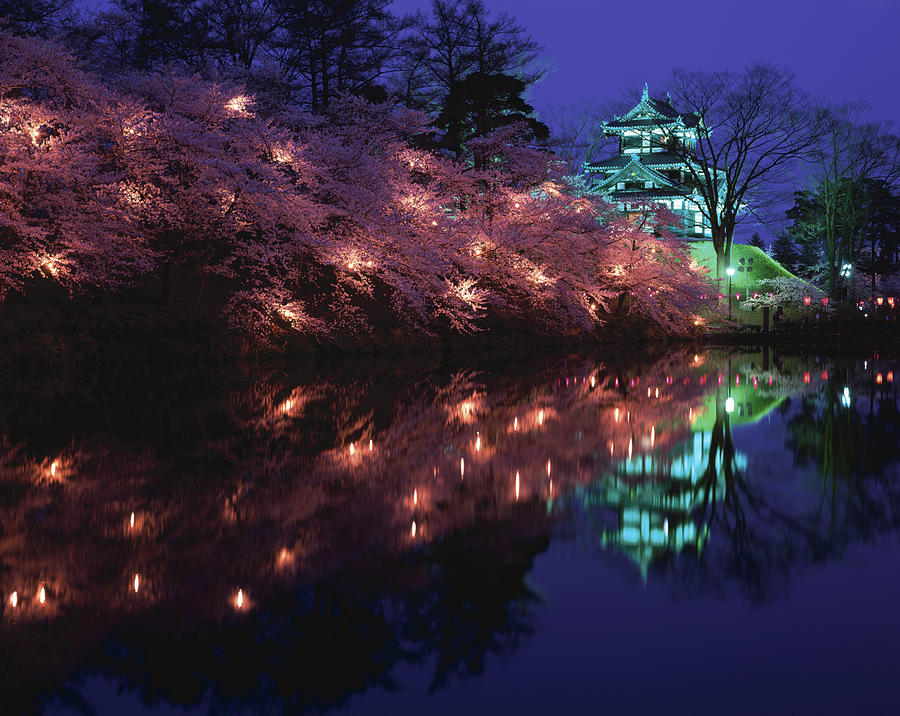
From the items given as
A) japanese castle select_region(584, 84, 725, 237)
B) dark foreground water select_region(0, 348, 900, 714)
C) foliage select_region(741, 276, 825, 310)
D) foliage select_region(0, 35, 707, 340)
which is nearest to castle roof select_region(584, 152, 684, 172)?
japanese castle select_region(584, 84, 725, 237)

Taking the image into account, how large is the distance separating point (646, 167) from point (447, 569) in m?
58.6

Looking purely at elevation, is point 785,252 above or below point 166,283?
above

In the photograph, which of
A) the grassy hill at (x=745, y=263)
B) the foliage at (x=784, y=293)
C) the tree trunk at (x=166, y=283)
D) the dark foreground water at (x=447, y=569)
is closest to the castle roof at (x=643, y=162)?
the grassy hill at (x=745, y=263)

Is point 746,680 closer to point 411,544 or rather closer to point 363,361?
point 411,544

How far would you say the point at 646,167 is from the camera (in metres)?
59.3

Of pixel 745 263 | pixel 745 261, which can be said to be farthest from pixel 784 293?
pixel 745 261

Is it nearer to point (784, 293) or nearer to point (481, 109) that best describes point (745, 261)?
point (784, 293)

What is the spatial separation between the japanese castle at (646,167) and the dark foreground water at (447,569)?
5092cm

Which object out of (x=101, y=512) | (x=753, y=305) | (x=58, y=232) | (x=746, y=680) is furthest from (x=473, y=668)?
(x=753, y=305)

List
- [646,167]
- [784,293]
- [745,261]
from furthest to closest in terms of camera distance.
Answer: [745,261], [646,167], [784,293]

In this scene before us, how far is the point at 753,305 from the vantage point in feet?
183

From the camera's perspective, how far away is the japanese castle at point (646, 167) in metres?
59.1

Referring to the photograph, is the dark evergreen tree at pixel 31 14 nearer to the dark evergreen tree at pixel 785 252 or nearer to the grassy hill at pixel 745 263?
the grassy hill at pixel 745 263

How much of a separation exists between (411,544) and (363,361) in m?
17.9
